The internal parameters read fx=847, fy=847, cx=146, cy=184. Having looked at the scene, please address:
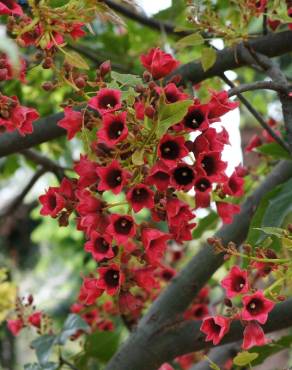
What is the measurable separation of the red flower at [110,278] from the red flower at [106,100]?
0.24 meters

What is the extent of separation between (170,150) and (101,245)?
0.60 feet

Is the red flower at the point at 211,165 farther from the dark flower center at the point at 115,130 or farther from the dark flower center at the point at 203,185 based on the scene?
the dark flower center at the point at 115,130

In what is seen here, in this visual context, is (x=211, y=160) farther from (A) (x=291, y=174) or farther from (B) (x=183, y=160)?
(A) (x=291, y=174)

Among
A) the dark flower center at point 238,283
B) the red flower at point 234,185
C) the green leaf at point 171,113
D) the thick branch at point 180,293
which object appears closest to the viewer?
the green leaf at point 171,113

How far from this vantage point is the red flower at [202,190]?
46.3 inches

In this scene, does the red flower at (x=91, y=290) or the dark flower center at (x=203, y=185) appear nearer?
the dark flower center at (x=203, y=185)

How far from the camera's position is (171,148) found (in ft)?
3.69

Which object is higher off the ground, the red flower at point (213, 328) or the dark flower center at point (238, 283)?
the dark flower center at point (238, 283)

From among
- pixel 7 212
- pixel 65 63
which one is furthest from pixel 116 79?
pixel 7 212

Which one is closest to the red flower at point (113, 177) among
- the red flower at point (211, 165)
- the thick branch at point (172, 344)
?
the red flower at point (211, 165)

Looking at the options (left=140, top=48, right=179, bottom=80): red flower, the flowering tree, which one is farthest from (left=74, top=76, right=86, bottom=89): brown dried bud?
(left=140, top=48, right=179, bottom=80): red flower

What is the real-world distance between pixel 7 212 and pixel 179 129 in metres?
1.37

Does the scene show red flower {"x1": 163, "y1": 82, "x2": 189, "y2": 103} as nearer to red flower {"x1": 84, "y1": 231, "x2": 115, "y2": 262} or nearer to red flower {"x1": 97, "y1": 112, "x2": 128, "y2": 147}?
red flower {"x1": 97, "y1": 112, "x2": 128, "y2": 147}

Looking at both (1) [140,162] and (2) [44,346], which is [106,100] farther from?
(2) [44,346]
